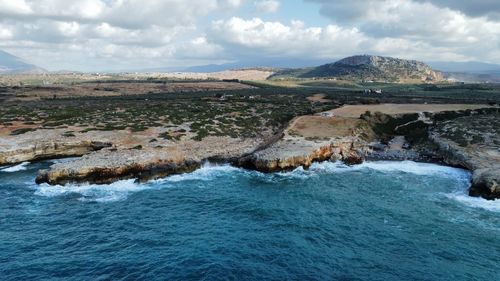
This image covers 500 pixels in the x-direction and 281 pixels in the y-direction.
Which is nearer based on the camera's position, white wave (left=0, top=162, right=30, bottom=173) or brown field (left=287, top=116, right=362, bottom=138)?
white wave (left=0, top=162, right=30, bottom=173)

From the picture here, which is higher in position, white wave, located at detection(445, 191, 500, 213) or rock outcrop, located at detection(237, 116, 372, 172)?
rock outcrop, located at detection(237, 116, 372, 172)

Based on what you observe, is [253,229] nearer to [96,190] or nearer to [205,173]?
[205,173]

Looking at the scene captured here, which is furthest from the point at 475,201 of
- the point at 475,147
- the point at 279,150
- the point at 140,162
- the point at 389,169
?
the point at 140,162

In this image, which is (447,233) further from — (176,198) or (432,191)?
(176,198)

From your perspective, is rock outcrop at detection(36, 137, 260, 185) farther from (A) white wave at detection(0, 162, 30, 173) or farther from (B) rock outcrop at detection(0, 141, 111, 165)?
(A) white wave at detection(0, 162, 30, 173)

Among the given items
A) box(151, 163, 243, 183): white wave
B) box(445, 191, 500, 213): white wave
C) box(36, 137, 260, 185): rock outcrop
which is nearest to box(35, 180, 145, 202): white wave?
box(36, 137, 260, 185): rock outcrop

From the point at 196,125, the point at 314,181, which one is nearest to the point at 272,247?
the point at 314,181
